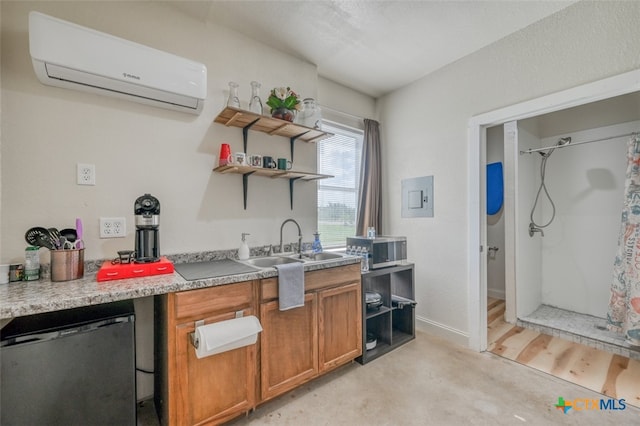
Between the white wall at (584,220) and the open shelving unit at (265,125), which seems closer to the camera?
the open shelving unit at (265,125)

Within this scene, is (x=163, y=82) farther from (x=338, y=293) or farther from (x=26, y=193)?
(x=338, y=293)

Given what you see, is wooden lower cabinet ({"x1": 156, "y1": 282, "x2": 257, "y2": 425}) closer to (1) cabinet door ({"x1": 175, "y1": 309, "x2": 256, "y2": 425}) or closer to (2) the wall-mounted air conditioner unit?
(1) cabinet door ({"x1": 175, "y1": 309, "x2": 256, "y2": 425})

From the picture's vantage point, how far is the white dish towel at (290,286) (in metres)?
1.67

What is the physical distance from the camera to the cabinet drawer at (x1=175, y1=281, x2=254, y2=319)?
1353mm

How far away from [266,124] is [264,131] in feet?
0.52

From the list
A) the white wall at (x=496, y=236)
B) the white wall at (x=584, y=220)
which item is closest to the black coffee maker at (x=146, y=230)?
the white wall at (x=496, y=236)

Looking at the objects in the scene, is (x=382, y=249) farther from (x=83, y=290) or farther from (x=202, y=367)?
(x=83, y=290)

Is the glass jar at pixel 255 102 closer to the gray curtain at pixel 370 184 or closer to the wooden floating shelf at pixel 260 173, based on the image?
the wooden floating shelf at pixel 260 173

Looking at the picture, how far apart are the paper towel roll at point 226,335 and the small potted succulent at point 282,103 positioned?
1492 millimetres

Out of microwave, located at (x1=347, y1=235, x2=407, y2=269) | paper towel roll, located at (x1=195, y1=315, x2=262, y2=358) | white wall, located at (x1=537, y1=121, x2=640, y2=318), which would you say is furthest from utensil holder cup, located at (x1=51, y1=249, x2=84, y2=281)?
white wall, located at (x1=537, y1=121, x2=640, y2=318)

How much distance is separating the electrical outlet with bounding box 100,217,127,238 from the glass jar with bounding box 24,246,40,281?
29 cm

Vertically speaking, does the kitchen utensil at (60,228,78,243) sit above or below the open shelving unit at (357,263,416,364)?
above

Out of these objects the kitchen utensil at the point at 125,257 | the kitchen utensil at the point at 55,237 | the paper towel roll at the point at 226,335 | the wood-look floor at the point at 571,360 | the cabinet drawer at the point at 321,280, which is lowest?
the wood-look floor at the point at 571,360

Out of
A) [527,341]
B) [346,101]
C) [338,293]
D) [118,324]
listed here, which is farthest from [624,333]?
[118,324]
